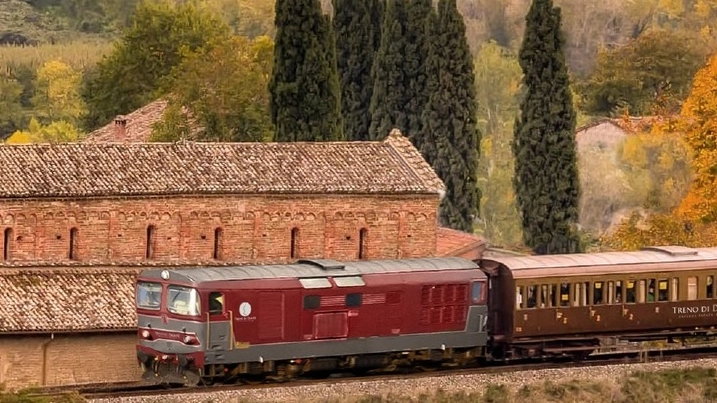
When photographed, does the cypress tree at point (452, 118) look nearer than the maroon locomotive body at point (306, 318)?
No

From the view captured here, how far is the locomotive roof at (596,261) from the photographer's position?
2196 inches

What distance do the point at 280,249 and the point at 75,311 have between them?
6.59 m

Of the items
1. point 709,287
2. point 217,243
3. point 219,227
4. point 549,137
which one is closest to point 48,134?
point 549,137

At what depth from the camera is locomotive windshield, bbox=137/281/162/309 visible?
51250mm

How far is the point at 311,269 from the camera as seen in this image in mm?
52812

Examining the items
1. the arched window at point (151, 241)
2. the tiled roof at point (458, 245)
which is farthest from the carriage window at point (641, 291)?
the arched window at point (151, 241)

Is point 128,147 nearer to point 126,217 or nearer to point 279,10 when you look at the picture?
point 126,217

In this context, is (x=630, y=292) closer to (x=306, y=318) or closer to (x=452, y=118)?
(x=306, y=318)

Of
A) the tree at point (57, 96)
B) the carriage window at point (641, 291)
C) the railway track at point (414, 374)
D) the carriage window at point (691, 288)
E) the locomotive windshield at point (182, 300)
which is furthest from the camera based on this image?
the tree at point (57, 96)

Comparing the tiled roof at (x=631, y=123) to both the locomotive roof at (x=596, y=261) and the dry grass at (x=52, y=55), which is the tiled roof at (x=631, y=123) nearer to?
the locomotive roof at (x=596, y=261)

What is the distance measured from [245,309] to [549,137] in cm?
3077

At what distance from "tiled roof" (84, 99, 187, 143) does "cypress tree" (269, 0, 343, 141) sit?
28.9 ft

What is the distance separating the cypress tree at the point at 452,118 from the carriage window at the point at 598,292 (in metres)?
27.4

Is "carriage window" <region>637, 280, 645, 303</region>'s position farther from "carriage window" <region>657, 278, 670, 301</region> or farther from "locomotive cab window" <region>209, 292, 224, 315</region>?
"locomotive cab window" <region>209, 292, 224, 315</region>
